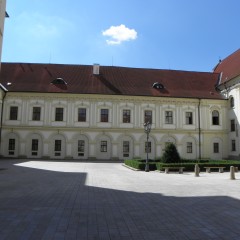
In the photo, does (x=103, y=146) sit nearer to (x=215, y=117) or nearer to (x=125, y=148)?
(x=125, y=148)

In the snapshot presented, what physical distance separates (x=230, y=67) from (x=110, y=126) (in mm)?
19228

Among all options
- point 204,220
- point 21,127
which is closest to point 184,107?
point 21,127

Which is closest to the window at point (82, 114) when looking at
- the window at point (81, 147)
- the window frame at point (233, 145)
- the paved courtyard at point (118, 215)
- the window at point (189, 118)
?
the window at point (81, 147)

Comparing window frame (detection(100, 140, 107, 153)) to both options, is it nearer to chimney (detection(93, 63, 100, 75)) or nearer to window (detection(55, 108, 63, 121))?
window (detection(55, 108, 63, 121))

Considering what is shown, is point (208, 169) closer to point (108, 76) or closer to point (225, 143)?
point (225, 143)

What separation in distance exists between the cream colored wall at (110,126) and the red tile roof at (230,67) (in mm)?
4096

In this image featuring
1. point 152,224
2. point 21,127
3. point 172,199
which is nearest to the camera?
point 152,224

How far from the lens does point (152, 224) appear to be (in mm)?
7293

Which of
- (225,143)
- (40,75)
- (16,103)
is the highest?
(40,75)

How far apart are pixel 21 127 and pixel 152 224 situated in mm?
36969

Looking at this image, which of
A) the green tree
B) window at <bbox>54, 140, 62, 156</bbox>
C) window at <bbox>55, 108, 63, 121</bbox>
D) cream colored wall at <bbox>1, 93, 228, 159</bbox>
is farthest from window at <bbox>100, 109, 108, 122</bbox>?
the green tree

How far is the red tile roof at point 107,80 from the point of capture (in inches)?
1690

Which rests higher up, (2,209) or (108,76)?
(108,76)

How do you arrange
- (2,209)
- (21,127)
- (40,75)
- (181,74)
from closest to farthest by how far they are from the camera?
(2,209) < (21,127) < (40,75) < (181,74)
